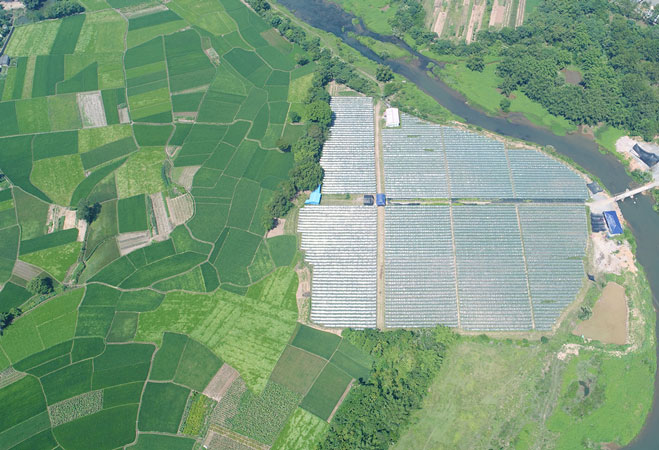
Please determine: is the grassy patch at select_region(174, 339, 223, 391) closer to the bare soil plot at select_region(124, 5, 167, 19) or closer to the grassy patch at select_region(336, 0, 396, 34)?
the bare soil plot at select_region(124, 5, 167, 19)

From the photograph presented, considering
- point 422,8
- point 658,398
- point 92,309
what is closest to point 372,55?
point 422,8

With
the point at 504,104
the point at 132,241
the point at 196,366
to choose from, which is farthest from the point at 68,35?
the point at 504,104

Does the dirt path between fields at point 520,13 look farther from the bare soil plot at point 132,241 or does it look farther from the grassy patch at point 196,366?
the grassy patch at point 196,366

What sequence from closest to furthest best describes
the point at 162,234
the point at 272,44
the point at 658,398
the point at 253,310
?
the point at 658,398 → the point at 253,310 → the point at 162,234 → the point at 272,44

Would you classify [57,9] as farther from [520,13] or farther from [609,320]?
[609,320]

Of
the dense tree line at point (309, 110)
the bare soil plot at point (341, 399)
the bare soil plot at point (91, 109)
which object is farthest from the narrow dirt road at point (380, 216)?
the bare soil plot at point (91, 109)

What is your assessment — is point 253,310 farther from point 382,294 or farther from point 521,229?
point 521,229

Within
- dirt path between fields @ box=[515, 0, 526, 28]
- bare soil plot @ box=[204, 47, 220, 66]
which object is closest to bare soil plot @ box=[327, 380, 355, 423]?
bare soil plot @ box=[204, 47, 220, 66]
